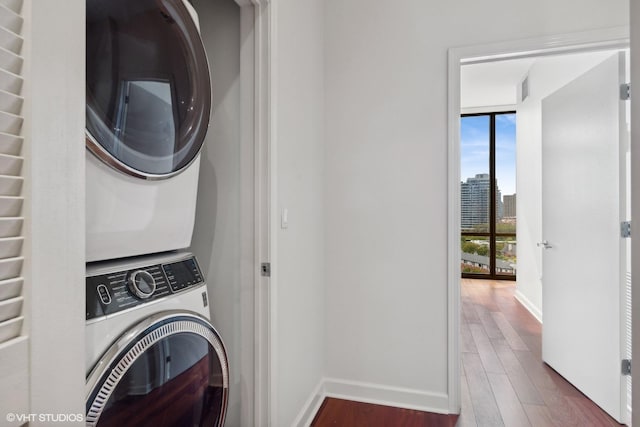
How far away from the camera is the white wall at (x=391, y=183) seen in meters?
2.17

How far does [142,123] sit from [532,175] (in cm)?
460

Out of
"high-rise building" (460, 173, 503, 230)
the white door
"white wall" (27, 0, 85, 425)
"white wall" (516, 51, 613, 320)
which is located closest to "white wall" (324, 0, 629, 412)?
the white door

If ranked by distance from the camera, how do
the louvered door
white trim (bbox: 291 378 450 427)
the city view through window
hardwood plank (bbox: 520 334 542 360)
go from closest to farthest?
the louvered door
white trim (bbox: 291 378 450 427)
hardwood plank (bbox: 520 334 542 360)
the city view through window

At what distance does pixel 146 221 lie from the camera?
3.37 ft

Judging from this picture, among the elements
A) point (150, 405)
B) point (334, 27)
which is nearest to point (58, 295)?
point (150, 405)

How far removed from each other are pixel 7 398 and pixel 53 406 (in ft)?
0.33

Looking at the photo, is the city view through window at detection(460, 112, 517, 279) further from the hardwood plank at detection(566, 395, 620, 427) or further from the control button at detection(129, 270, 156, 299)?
the control button at detection(129, 270, 156, 299)

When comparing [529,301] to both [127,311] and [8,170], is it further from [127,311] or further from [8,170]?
[8,170]

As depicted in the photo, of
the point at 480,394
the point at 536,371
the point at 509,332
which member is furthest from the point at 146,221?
the point at 509,332

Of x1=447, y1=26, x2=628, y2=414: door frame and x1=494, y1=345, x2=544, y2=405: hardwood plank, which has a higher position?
x1=447, y1=26, x2=628, y2=414: door frame

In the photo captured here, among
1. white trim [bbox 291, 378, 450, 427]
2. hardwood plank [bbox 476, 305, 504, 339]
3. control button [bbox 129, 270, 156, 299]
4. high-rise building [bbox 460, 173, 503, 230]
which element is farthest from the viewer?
high-rise building [bbox 460, 173, 503, 230]

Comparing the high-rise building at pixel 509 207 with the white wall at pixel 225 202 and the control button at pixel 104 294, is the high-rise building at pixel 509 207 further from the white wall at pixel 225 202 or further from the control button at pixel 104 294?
the control button at pixel 104 294

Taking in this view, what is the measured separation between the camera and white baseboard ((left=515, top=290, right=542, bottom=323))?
13.0 ft

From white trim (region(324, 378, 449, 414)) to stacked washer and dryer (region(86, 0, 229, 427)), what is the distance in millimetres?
1216
